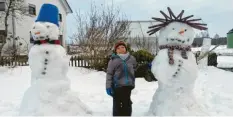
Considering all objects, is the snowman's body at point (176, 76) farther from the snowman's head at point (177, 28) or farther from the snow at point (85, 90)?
the snow at point (85, 90)

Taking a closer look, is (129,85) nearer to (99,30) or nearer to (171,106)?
(171,106)

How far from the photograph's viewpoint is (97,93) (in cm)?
759

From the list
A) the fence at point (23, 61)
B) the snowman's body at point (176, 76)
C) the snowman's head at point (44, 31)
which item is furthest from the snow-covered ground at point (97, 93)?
the snowman's head at point (44, 31)

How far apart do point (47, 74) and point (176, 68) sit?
2281 millimetres

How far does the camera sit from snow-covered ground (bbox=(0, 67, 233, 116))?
18.4 ft

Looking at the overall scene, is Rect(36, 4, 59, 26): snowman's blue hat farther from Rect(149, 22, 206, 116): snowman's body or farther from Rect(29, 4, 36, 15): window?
Rect(29, 4, 36, 15): window

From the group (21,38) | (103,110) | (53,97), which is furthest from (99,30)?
(21,38)

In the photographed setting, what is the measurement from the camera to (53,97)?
4.64 m

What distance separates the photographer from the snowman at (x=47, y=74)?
4582 millimetres

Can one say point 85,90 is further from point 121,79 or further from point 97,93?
point 121,79

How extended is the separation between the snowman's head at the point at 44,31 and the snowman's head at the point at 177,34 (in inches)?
79.8

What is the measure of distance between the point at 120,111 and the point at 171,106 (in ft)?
2.91

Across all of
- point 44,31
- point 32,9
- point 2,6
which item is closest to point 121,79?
point 44,31

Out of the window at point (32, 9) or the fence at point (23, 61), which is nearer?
the fence at point (23, 61)
